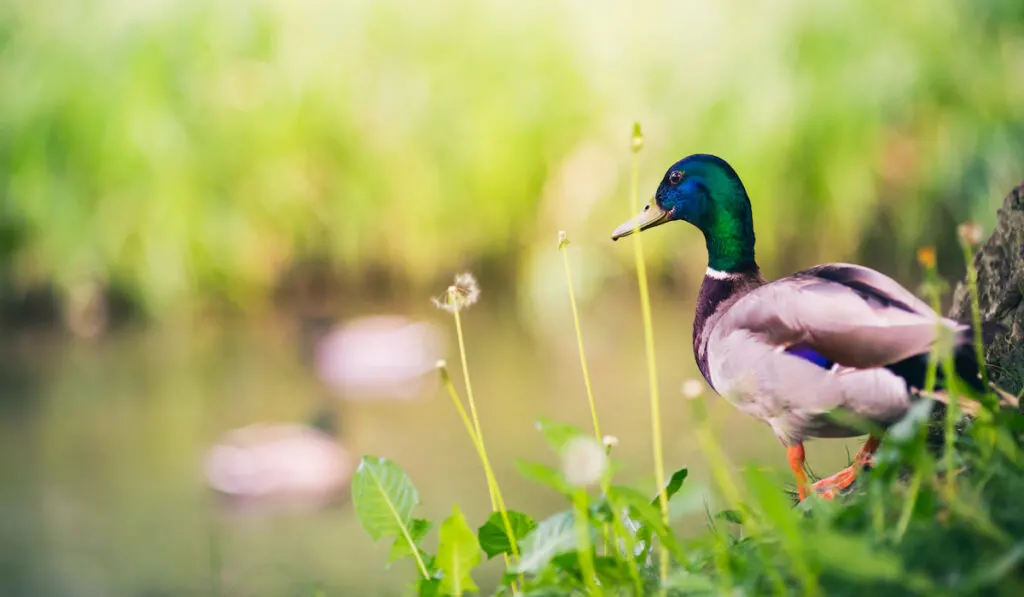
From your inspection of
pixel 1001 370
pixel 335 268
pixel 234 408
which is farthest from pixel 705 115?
pixel 1001 370

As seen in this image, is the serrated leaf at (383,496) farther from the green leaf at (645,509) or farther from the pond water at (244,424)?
the pond water at (244,424)

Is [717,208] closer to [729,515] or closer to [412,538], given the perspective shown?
[729,515]

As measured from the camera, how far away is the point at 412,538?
43.0 inches

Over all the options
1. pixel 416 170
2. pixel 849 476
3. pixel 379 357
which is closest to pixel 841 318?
pixel 849 476

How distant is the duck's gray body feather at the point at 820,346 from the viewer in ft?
3.09

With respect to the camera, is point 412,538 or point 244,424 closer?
point 412,538

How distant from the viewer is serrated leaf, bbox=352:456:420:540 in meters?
1.08

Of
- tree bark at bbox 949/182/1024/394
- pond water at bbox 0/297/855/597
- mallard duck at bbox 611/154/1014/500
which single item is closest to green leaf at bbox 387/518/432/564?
mallard duck at bbox 611/154/1014/500

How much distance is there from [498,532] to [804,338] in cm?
33

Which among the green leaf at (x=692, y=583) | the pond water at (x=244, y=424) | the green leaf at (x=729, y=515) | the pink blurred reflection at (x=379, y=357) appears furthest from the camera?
the pink blurred reflection at (x=379, y=357)

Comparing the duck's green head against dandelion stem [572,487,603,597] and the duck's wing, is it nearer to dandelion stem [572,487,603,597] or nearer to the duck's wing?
the duck's wing

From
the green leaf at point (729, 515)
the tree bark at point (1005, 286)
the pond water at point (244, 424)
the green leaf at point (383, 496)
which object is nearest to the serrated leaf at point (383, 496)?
the green leaf at point (383, 496)

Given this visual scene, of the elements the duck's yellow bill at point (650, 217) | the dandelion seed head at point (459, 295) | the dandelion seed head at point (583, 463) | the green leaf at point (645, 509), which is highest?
the duck's yellow bill at point (650, 217)

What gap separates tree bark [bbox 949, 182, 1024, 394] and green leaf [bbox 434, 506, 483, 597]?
0.57m
